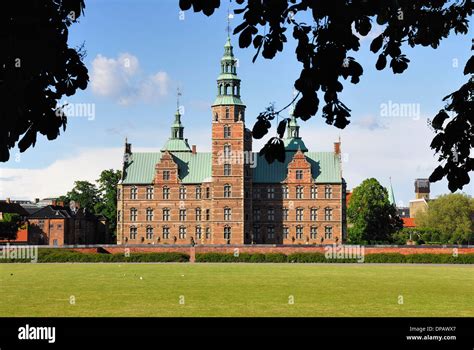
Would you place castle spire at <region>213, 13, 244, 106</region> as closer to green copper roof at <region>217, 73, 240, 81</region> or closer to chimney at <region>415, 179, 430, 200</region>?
green copper roof at <region>217, 73, 240, 81</region>

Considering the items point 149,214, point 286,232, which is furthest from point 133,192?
point 286,232

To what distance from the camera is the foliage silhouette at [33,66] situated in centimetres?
666

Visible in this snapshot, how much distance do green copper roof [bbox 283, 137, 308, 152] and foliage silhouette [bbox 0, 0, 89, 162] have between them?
7628 cm

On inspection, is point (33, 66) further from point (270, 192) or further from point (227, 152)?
point (270, 192)

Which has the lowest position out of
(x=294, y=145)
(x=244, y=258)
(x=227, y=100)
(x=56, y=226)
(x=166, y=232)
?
(x=244, y=258)

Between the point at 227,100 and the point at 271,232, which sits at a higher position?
the point at 227,100

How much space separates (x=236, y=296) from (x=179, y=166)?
57.4 m

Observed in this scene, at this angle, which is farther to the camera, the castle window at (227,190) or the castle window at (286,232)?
the castle window at (286,232)

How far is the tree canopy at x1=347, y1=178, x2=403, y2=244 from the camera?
3164 inches

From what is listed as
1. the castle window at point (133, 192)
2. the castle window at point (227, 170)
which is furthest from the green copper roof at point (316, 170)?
the castle window at point (133, 192)

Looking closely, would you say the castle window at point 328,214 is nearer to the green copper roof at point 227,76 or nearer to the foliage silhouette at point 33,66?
the green copper roof at point 227,76

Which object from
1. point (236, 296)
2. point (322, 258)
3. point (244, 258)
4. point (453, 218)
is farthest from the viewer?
point (453, 218)

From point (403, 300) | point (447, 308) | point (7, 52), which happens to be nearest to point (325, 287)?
point (403, 300)

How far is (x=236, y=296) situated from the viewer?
25250 mm
